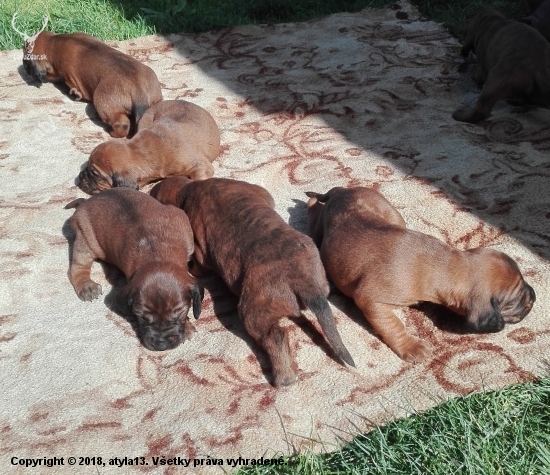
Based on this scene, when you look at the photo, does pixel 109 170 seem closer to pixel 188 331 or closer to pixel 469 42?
pixel 188 331

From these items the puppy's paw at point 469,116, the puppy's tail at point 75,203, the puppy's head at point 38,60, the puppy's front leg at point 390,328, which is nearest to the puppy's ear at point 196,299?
the puppy's front leg at point 390,328

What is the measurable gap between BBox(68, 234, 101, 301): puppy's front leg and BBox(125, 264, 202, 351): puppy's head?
2.14 ft

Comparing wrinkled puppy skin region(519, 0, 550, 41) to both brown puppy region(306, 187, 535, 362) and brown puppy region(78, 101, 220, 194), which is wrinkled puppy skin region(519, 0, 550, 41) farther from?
brown puppy region(306, 187, 535, 362)

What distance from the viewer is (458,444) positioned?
3.31 meters

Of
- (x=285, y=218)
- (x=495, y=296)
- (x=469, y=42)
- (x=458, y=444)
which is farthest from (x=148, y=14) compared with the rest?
(x=458, y=444)

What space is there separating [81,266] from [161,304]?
1.06 m

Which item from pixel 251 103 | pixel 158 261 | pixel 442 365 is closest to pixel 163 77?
pixel 251 103

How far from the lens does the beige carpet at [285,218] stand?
3.65 metres

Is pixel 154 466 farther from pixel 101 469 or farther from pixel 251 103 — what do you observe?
pixel 251 103

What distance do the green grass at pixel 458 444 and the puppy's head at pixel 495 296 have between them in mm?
434

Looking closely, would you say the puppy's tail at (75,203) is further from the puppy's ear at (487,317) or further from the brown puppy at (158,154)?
the puppy's ear at (487,317)

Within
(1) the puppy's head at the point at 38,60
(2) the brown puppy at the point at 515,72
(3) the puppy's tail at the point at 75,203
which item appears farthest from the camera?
(1) the puppy's head at the point at 38,60

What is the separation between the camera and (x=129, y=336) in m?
4.25

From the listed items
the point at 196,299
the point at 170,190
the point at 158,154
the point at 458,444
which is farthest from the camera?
the point at 158,154
